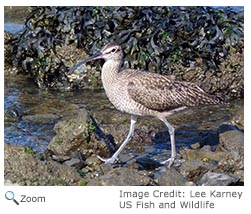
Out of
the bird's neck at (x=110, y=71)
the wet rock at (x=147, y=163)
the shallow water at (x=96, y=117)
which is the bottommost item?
the shallow water at (x=96, y=117)

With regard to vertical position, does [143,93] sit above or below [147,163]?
above

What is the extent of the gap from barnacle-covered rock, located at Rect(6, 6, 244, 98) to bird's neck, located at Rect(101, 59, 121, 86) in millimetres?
2607

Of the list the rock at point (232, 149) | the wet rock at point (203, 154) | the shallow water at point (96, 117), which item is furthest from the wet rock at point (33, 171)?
the rock at point (232, 149)

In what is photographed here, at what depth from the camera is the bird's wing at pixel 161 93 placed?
8523mm

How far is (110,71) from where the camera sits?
8703 mm

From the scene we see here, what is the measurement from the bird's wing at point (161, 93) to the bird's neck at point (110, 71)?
248 millimetres

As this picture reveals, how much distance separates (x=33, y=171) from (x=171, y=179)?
1.53 m

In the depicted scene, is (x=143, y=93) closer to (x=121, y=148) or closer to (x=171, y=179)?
(x=121, y=148)

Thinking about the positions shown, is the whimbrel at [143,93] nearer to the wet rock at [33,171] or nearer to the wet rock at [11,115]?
the wet rock at [33,171]

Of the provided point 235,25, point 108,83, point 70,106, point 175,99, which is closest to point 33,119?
point 70,106

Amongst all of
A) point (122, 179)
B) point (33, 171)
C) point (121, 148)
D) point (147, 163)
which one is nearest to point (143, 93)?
point (121, 148)

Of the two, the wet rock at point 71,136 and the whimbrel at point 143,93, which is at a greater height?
the whimbrel at point 143,93

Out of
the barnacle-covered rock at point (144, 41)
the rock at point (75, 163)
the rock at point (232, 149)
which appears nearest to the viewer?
the rock at point (232, 149)
